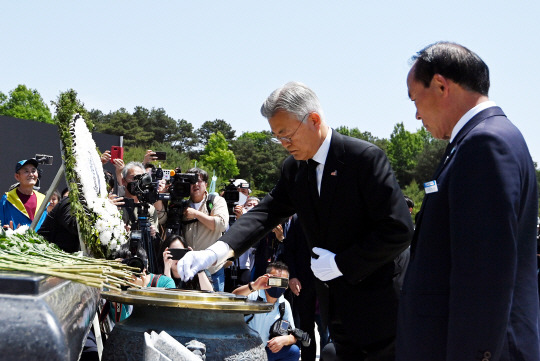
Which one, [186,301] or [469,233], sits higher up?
[469,233]

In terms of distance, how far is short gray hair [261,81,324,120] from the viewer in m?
3.26

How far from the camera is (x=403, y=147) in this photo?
9969cm

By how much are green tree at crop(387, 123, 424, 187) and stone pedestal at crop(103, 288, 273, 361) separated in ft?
303

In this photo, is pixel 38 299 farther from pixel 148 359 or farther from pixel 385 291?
pixel 385 291

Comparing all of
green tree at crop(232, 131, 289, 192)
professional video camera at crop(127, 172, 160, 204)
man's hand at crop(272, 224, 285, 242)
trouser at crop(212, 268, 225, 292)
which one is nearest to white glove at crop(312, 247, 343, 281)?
professional video camera at crop(127, 172, 160, 204)

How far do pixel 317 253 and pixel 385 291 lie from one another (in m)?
0.38

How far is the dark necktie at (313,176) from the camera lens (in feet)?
10.9

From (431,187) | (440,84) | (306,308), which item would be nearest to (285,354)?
(306,308)

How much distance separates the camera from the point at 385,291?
3.13m

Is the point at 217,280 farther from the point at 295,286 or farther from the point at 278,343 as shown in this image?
the point at 278,343

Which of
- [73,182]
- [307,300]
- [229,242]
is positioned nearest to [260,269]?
[307,300]

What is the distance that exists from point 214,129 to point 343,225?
276 ft

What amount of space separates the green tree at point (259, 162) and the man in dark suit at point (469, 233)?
7256 cm

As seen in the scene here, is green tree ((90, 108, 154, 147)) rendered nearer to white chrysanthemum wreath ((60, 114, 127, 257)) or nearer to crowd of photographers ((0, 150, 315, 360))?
crowd of photographers ((0, 150, 315, 360))
